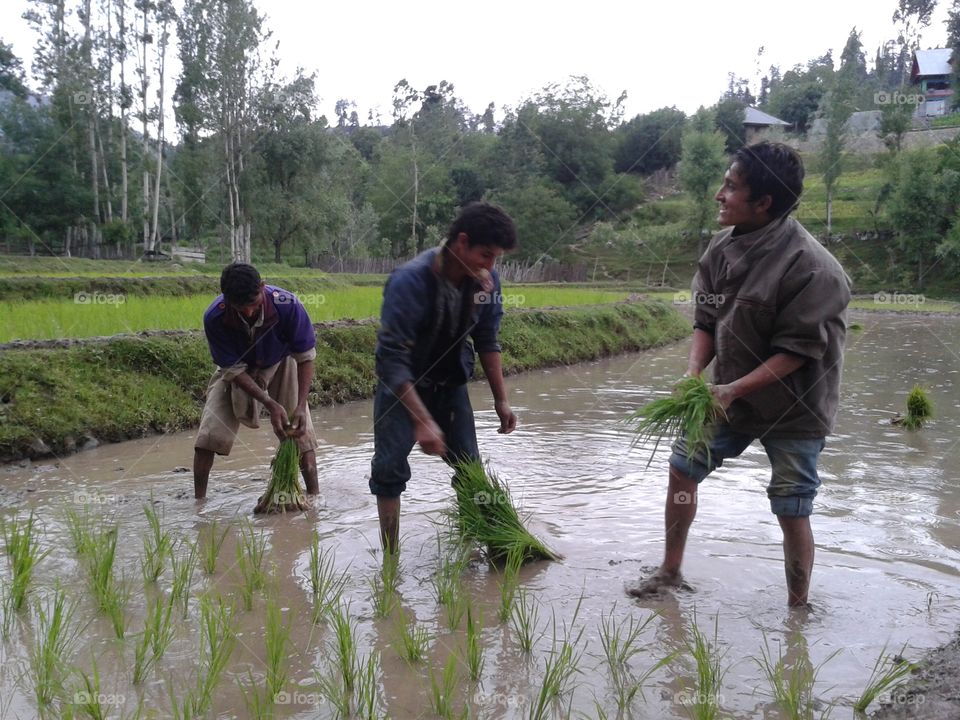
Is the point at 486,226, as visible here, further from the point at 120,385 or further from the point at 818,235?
the point at 818,235

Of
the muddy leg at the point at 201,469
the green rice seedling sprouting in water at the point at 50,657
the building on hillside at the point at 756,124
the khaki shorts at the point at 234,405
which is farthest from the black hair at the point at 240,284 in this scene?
the building on hillside at the point at 756,124

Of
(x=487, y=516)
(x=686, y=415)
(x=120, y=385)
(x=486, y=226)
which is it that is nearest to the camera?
(x=686, y=415)

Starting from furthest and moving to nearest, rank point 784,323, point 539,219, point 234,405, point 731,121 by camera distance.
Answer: point 731,121 < point 539,219 < point 234,405 < point 784,323

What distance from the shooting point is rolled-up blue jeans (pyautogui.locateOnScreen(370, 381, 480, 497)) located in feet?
11.5

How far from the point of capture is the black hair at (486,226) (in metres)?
3.23

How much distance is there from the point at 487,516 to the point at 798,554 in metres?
1.35

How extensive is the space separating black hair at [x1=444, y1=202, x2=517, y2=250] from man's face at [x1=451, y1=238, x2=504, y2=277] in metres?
0.02

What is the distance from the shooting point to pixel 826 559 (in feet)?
12.8

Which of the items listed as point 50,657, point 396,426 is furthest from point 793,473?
point 50,657

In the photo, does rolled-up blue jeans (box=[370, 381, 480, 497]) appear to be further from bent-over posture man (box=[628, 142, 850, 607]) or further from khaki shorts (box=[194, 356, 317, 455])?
khaki shorts (box=[194, 356, 317, 455])

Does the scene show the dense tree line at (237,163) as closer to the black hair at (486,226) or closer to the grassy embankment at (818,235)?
the grassy embankment at (818,235)

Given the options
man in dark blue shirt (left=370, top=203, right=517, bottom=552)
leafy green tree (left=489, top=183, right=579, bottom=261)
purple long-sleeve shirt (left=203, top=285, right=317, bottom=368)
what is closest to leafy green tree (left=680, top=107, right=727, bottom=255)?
leafy green tree (left=489, top=183, right=579, bottom=261)

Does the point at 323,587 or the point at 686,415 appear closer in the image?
the point at 686,415

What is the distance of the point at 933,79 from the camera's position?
195 ft
